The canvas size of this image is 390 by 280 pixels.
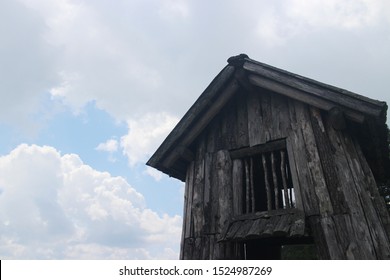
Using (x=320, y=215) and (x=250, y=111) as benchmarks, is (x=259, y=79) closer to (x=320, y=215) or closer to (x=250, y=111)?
(x=250, y=111)

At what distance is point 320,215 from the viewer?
473 cm

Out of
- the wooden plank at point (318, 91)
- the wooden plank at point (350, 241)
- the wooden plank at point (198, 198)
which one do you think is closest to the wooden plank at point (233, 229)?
the wooden plank at point (198, 198)

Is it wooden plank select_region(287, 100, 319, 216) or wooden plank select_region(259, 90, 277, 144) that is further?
wooden plank select_region(259, 90, 277, 144)

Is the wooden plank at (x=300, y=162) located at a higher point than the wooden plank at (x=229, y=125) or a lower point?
lower

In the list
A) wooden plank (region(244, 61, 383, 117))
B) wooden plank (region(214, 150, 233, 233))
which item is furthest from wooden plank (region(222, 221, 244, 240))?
wooden plank (region(244, 61, 383, 117))

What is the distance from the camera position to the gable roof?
554cm

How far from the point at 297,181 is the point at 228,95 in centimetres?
250

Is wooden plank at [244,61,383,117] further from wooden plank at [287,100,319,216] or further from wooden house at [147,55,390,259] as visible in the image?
wooden plank at [287,100,319,216]

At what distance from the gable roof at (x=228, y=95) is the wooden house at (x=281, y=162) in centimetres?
2

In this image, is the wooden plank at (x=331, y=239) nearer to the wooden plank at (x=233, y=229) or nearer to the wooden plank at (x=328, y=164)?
the wooden plank at (x=328, y=164)

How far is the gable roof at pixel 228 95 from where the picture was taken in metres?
5.54

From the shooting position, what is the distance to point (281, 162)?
558cm

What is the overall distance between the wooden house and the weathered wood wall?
0.01 metres

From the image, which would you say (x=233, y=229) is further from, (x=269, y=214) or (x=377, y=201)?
(x=377, y=201)
